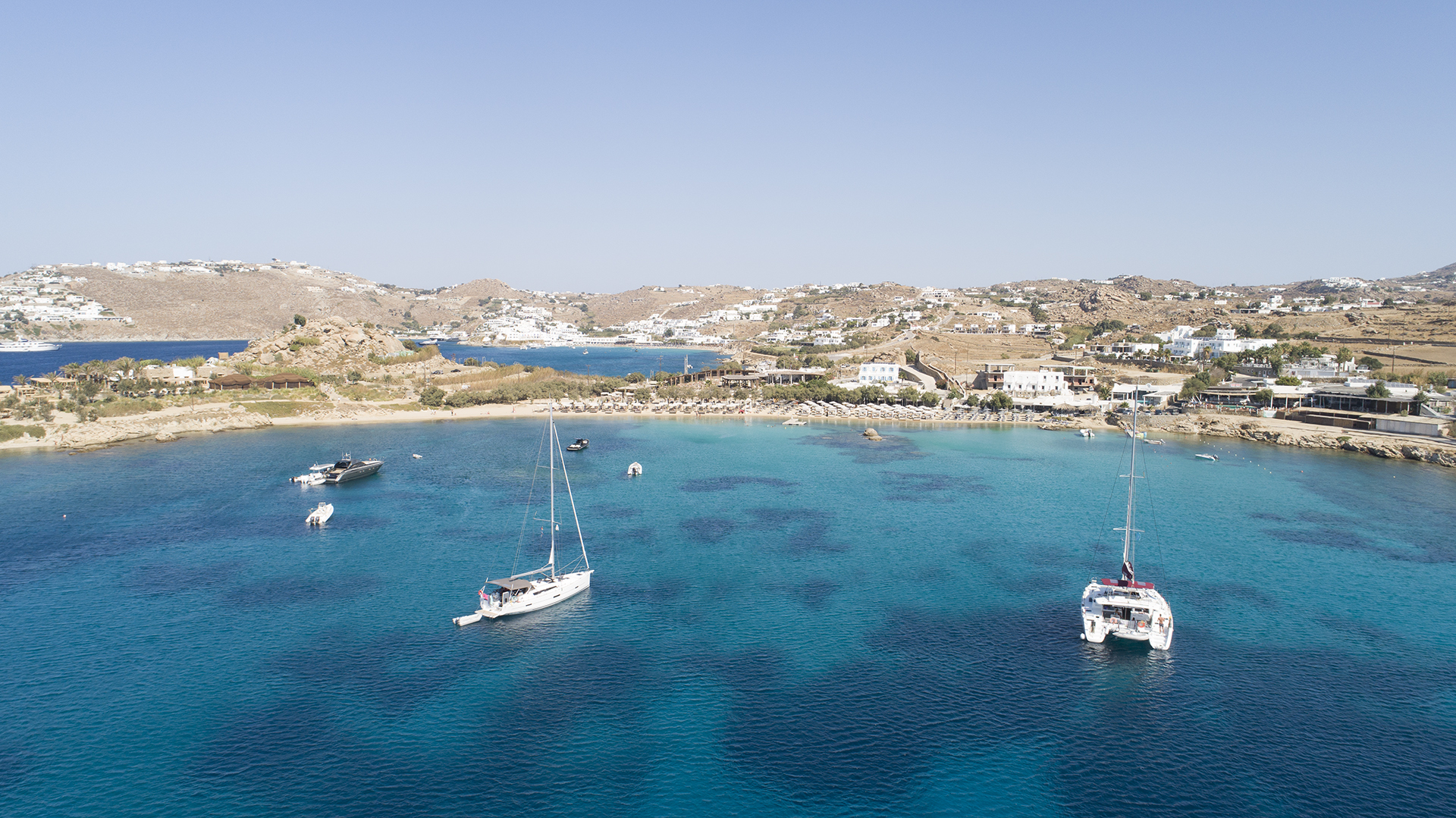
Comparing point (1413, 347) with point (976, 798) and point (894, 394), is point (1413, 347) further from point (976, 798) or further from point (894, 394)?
point (976, 798)

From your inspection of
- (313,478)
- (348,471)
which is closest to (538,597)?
(348,471)

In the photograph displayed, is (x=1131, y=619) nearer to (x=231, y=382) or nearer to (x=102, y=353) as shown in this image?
(x=231, y=382)

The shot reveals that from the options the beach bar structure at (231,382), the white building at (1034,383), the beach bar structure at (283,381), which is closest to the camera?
the beach bar structure at (231,382)

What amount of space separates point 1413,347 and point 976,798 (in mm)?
110642

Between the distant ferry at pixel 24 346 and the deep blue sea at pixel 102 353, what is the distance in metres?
2.76

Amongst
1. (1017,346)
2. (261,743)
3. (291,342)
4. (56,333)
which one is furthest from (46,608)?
(56,333)

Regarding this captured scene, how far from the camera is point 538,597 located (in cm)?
2800

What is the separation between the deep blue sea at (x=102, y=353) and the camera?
116m

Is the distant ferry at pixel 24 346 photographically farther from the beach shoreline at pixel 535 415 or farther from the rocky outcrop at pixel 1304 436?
the rocky outcrop at pixel 1304 436

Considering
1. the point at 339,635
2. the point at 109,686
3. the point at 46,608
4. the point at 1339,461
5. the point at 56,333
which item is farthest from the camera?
the point at 56,333

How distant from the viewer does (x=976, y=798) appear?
57.2 feet

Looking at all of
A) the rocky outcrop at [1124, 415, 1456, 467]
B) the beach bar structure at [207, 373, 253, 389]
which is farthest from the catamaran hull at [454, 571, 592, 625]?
the beach bar structure at [207, 373, 253, 389]

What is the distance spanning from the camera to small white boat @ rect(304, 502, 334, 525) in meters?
38.6

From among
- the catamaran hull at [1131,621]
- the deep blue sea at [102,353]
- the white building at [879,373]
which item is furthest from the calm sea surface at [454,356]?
the catamaran hull at [1131,621]
